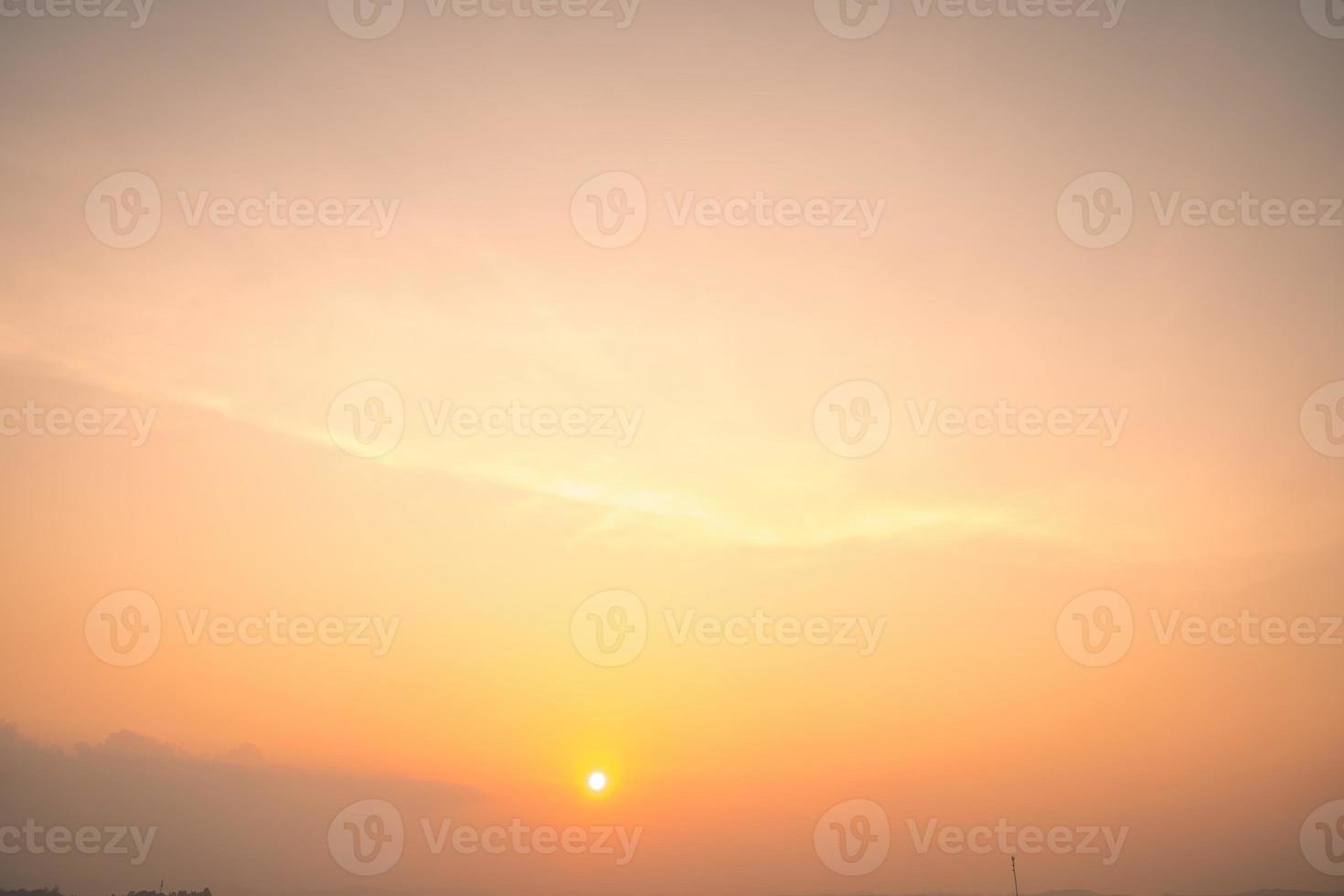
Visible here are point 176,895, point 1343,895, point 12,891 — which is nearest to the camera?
point 1343,895

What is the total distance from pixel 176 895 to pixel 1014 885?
14238 centimetres

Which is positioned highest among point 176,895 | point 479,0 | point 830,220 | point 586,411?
point 479,0

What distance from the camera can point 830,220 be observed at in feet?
146

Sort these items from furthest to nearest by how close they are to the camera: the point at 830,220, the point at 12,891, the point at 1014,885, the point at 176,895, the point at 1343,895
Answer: the point at 176,895, the point at 12,891, the point at 1343,895, the point at 1014,885, the point at 830,220

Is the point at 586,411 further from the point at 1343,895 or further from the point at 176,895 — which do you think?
the point at 176,895

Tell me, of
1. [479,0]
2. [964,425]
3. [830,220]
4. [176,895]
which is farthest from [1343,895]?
[176,895]

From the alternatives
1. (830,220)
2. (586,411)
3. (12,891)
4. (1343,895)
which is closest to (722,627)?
(586,411)

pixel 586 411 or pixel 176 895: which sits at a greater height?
pixel 586 411

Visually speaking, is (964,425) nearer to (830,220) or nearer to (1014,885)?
(830,220)

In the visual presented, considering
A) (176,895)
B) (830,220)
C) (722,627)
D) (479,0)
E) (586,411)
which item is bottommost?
(176,895)

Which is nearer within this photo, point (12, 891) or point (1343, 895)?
point (1343, 895)

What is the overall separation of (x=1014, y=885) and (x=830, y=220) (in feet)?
261

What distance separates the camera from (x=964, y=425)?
151ft

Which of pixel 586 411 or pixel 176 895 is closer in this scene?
pixel 586 411
